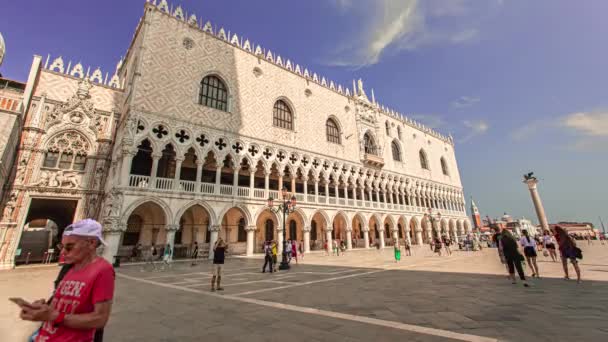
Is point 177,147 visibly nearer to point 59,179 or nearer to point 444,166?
point 59,179

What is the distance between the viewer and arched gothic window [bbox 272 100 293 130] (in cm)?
2222

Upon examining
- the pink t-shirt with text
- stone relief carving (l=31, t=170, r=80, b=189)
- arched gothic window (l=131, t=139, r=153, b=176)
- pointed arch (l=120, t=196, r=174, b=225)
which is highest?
arched gothic window (l=131, t=139, r=153, b=176)

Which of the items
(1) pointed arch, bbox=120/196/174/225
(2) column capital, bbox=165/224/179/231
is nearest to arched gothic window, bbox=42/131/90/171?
(1) pointed arch, bbox=120/196/174/225

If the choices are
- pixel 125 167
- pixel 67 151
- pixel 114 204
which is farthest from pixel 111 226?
pixel 67 151

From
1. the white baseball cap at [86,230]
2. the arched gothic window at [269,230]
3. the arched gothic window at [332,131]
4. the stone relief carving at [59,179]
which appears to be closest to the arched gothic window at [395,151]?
the arched gothic window at [332,131]

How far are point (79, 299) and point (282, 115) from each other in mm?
22033

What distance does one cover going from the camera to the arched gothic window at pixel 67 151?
1547 cm

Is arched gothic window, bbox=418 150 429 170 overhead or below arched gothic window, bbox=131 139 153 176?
overhead

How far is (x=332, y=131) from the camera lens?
2684 cm

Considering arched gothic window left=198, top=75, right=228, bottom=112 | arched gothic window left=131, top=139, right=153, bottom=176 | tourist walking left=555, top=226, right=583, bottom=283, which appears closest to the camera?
tourist walking left=555, top=226, right=583, bottom=283

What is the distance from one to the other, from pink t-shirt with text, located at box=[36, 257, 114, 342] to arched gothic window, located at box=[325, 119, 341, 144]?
25.0m

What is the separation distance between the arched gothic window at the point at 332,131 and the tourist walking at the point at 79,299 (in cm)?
2482

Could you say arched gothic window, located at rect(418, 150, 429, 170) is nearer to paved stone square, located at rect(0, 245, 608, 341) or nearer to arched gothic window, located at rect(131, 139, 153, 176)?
paved stone square, located at rect(0, 245, 608, 341)

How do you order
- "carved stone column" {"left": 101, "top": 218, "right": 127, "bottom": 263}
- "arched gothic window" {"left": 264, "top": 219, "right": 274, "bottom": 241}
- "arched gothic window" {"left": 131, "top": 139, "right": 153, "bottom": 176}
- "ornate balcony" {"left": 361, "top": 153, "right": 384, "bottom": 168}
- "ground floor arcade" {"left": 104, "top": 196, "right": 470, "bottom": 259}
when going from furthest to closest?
"ornate balcony" {"left": 361, "top": 153, "right": 384, "bottom": 168}
"arched gothic window" {"left": 264, "top": 219, "right": 274, "bottom": 241}
"arched gothic window" {"left": 131, "top": 139, "right": 153, "bottom": 176}
"ground floor arcade" {"left": 104, "top": 196, "right": 470, "bottom": 259}
"carved stone column" {"left": 101, "top": 218, "right": 127, "bottom": 263}
